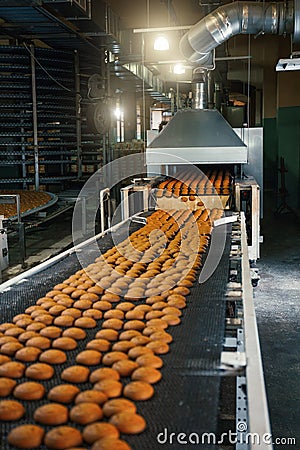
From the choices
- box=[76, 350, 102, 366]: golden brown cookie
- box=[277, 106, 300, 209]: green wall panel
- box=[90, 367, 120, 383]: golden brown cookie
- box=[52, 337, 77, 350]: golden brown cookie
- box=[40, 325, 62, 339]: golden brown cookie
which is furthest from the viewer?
box=[277, 106, 300, 209]: green wall panel

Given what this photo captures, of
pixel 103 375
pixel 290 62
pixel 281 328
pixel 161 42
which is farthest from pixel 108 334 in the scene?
pixel 161 42

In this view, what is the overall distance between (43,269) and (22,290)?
0.36 meters

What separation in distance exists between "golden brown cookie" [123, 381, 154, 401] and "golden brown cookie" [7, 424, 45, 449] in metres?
0.27

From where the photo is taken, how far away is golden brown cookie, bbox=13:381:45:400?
1.40 m

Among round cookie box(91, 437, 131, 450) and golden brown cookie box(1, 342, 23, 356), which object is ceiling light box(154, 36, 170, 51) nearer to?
golden brown cookie box(1, 342, 23, 356)

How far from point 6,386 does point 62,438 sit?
34 cm

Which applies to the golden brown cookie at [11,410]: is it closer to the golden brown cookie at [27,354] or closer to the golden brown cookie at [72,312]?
the golden brown cookie at [27,354]

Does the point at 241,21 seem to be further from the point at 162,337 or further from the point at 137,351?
the point at 137,351

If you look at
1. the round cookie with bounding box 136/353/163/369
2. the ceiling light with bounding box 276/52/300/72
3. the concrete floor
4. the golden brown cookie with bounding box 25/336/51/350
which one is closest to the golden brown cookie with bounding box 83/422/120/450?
the round cookie with bounding box 136/353/163/369

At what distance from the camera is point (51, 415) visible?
50.4 inches

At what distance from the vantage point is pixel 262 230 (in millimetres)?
8414

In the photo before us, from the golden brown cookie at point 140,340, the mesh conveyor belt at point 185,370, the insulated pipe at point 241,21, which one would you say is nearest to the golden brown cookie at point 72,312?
the mesh conveyor belt at point 185,370

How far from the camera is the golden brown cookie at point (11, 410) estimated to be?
1.29m

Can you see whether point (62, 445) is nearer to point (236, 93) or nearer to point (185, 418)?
point (185, 418)
